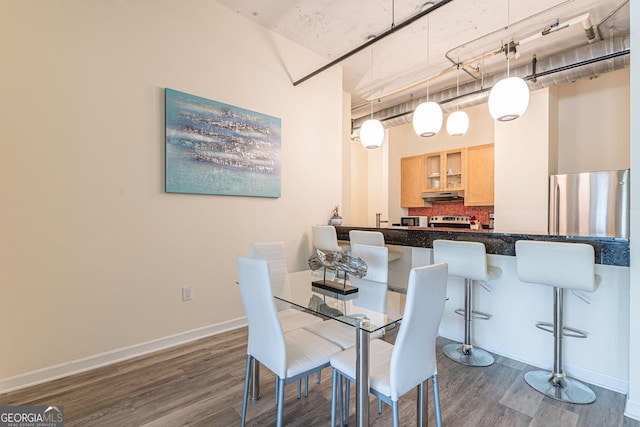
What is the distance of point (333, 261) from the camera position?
198cm

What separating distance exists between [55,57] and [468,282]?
3.66 meters

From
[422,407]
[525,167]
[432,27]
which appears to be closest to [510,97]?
[432,27]

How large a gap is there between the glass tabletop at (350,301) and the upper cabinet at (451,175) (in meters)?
3.97

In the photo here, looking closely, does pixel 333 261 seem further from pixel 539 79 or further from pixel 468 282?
pixel 539 79

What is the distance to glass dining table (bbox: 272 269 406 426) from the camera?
136cm

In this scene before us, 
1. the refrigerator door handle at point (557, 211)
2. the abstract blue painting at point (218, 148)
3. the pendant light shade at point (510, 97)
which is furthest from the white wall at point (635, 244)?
the abstract blue painting at point (218, 148)

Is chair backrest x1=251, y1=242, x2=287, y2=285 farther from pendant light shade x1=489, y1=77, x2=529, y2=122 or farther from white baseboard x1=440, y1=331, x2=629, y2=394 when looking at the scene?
pendant light shade x1=489, y1=77, x2=529, y2=122

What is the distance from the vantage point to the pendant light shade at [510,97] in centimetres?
A: 237

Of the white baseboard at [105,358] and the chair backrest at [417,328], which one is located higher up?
the chair backrest at [417,328]

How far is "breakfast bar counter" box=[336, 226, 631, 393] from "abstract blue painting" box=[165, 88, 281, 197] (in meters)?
1.68

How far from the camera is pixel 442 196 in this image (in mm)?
5797

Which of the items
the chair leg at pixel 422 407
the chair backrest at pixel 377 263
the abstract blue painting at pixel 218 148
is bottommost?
the chair leg at pixel 422 407

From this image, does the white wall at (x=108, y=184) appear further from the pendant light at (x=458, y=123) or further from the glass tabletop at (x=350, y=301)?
the pendant light at (x=458, y=123)

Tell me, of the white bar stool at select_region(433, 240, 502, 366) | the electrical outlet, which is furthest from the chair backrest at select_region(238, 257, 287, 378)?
the white bar stool at select_region(433, 240, 502, 366)
